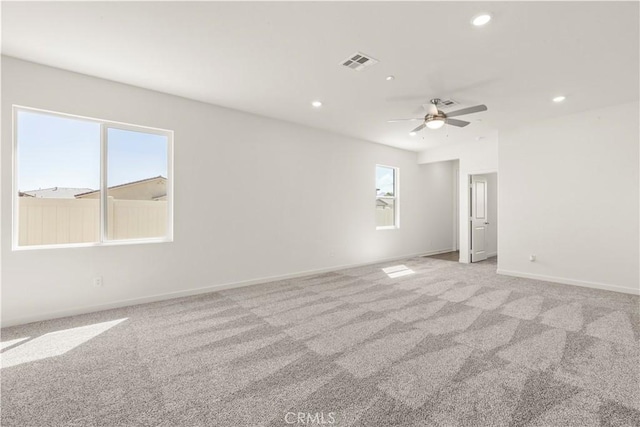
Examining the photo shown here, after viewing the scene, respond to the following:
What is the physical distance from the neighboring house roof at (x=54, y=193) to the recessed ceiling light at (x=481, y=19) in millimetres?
4615

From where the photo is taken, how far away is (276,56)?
308 cm

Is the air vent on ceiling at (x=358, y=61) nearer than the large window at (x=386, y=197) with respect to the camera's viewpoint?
Yes

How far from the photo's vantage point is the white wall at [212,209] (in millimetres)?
3266

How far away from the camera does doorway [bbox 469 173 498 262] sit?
7.09 meters

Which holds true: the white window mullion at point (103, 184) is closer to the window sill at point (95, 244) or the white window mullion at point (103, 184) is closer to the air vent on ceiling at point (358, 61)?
the window sill at point (95, 244)

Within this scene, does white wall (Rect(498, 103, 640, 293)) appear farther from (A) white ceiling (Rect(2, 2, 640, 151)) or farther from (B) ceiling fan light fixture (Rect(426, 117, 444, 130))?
(B) ceiling fan light fixture (Rect(426, 117, 444, 130))

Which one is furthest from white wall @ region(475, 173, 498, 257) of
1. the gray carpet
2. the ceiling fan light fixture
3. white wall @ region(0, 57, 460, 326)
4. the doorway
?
the ceiling fan light fixture

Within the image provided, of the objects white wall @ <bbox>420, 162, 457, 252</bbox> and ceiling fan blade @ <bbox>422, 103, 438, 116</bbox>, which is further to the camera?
white wall @ <bbox>420, 162, 457, 252</bbox>

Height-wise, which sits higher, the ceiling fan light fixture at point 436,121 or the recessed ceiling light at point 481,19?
the recessed ceiling light at point 481,19

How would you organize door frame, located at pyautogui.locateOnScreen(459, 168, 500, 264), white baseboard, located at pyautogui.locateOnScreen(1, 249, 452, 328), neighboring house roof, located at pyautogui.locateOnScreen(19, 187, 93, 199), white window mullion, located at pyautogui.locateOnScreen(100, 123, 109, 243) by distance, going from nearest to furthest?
white baseboard, located at pyautogui.locateOnScreen(1, 249, 452, 328), neighboring house roof, located at pyautogui.locateOnScreen(19, 187, 93, 199), white window mullion, located at pyautogui.locateOnScreen(100, 123, 109, 243), door frame, located at pyautogui.locateOnScreen(459, 168, 500, 264)

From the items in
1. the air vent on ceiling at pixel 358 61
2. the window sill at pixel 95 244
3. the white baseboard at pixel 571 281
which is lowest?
the white baseboard at pixel 571 281

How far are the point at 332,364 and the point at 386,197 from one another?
5483mm

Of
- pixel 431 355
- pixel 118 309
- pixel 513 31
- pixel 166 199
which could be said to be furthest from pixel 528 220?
pixel 118 309

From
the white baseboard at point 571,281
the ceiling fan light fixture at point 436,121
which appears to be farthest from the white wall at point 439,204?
the ceiling fan light fixture at point 436,121
